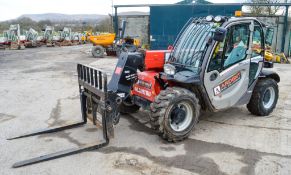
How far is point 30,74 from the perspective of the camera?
12188 millimetres

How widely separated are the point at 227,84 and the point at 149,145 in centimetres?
186

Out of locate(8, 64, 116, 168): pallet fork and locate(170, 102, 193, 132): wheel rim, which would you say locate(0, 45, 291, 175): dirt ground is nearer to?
locate(8, 64, 116, 168): pallet fork

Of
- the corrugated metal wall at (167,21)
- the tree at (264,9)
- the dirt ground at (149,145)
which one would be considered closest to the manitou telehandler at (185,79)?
the dirt ground at (149,145)

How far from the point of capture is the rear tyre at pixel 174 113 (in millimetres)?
4762

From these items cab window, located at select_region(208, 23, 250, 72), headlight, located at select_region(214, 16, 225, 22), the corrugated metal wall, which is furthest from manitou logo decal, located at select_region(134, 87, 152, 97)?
the corrugated metal wall

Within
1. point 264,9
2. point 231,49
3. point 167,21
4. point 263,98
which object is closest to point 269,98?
point 263,98

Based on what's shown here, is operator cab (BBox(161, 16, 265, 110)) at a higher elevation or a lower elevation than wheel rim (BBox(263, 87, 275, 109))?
higher

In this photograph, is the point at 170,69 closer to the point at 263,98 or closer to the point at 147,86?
the point at 147,86

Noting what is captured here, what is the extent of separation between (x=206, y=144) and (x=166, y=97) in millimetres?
1073

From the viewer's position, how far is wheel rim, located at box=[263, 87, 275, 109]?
6477 mm

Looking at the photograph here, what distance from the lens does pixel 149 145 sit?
4977 millimetres

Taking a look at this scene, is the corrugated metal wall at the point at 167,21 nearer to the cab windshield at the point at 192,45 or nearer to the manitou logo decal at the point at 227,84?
the cab windshield at the point at 192,45

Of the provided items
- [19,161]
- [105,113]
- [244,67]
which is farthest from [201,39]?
[19,161]

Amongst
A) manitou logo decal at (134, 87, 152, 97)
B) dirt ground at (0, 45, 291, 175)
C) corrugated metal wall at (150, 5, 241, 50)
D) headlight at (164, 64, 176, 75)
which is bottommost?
dirt ground at (0, 45, 291, 175)
